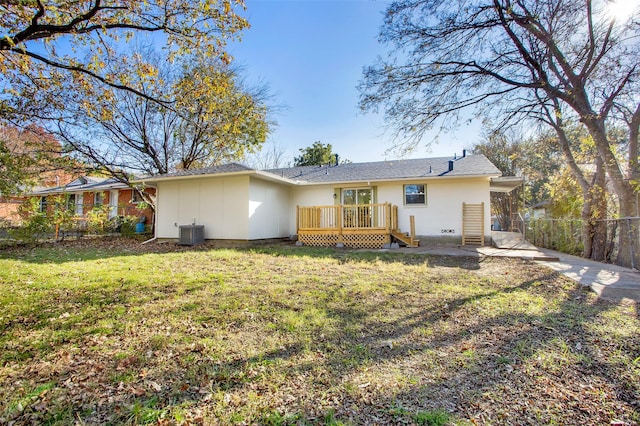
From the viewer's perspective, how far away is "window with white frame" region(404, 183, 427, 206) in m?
12.0

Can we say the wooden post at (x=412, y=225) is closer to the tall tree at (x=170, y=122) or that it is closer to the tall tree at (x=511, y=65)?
the tall tree at (x=511, y=65)

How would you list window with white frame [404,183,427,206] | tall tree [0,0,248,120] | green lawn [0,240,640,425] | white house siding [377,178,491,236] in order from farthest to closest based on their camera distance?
window with white frame [404,183,427,206], white house siding [377,178,491,236], tall tree [0,0,248,120], green lawn [0,240,640,425]

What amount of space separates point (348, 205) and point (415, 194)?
2859 mm

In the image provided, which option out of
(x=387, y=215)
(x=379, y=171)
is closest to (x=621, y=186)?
(x=387, y=215)

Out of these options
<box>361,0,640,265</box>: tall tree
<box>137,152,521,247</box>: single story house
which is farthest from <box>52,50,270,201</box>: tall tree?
<box>361,0,640,265</box>: tall tree

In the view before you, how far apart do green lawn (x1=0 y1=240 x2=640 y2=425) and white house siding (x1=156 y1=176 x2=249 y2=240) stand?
19.6 ft

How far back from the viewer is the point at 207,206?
11.8 m

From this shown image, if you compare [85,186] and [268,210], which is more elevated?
[85,186]

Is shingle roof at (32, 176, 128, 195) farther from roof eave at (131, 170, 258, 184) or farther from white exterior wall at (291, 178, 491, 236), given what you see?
white exterior wall at (291, 178, 491, 236)

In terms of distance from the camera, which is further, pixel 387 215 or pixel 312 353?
pixel 387 215

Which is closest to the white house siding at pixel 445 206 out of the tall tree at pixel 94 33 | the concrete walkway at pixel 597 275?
the concrete walkway at pixel 597 275

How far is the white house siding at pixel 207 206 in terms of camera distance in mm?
11164

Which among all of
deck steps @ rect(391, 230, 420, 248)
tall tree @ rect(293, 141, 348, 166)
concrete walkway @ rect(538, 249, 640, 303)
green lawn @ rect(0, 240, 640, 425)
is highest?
→ tall tree @ rect(293, 141, 348, 166)

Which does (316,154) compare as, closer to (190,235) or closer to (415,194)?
(415,194)
